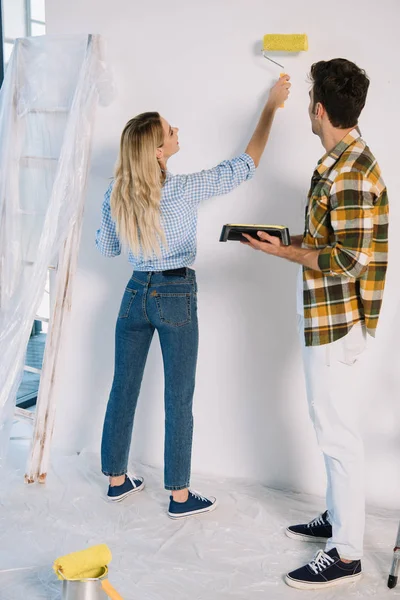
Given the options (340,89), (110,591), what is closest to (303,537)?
(110,591)

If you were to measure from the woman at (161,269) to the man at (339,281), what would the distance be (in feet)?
1.24

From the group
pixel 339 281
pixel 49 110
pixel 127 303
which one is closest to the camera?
pixel 339 281

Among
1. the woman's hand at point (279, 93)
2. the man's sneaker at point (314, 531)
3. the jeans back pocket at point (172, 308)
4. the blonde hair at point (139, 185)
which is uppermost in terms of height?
the woman's hand at point (279, 93)

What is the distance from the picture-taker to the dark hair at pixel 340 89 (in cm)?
200

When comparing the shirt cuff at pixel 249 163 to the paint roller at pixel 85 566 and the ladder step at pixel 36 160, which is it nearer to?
the ladder step at pixel 36 160

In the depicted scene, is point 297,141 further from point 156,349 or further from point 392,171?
point 156,349

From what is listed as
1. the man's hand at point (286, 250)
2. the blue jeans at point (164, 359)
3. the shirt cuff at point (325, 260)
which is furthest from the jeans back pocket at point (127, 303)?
the shirt cuff at point (325, 260)

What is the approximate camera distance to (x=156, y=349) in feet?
9.78

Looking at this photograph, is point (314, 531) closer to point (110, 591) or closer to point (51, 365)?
point (110, 591)

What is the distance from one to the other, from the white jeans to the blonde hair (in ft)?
2.00

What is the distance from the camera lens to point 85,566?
1.92 m

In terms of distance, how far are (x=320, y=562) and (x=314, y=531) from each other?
26 cm

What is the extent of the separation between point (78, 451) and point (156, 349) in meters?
0.61

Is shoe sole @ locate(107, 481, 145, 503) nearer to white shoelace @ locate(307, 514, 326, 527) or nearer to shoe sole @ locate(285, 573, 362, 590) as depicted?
white shoelace @ locate(307, 514, 326, 527)
